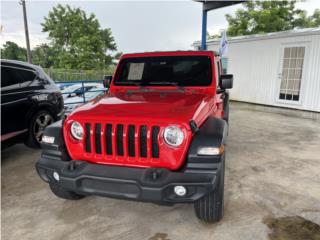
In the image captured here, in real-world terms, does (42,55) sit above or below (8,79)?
above

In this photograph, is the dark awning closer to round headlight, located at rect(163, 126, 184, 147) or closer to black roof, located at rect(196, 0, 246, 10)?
black roof, located at rect(196, 0, 246, 10)

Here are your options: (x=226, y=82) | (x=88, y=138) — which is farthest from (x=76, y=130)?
(x=226, y=82)

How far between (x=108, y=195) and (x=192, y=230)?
859mm

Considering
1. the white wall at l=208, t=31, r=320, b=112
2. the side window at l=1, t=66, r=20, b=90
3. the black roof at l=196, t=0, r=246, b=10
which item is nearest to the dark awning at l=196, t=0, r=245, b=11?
the black roof at l=196, t=0, r=246, b=10

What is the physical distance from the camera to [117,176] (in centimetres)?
196

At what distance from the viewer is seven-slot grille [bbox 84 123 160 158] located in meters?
2.01

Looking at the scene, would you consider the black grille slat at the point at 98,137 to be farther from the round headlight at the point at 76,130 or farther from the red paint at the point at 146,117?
the round headlight at the point at 76,130

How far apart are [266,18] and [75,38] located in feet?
56.8

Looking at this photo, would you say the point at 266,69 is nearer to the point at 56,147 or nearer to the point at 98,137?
the point at 98,137

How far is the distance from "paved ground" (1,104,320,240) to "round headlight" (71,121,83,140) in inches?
33.7

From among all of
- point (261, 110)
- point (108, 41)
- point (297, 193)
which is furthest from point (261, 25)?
point (297, 193)

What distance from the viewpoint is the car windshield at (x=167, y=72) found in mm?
3139

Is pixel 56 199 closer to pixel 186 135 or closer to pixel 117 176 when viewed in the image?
pixel 117 176

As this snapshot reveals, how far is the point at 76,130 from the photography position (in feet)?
7.32
